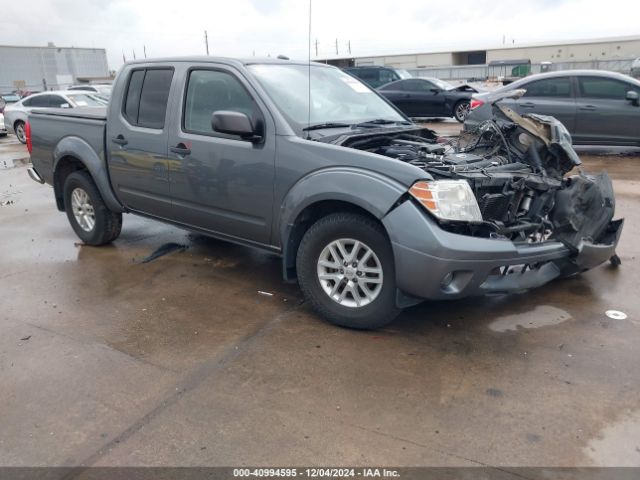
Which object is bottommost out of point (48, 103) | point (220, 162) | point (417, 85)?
point (48, 103)

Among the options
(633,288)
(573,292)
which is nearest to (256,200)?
(573,292)

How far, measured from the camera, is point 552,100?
996 centimetres

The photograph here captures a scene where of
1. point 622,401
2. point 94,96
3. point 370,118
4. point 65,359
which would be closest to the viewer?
point 622,401

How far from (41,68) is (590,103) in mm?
59948

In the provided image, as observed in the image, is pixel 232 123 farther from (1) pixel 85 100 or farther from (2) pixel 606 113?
(1) pixel 85 100

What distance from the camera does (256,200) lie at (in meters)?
4.12

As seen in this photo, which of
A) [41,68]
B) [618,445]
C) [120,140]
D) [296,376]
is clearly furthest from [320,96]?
[41,68]

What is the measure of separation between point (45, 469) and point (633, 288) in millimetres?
4285

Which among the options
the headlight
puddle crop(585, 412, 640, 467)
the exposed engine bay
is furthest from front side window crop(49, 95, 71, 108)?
puddle crop(585, 412, 640, 467)

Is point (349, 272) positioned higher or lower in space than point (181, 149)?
lower

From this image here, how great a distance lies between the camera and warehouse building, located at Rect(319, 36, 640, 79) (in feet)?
145

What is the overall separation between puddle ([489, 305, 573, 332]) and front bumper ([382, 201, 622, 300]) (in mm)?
382

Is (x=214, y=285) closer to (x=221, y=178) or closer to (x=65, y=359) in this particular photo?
(x=221, y=178)

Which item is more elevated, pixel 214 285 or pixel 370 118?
pixel 370 118
